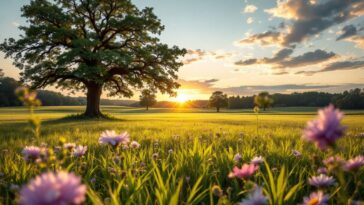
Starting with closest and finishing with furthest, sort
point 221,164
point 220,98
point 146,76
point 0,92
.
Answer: point 221,164 → point 146,76 → point 0,92 → point 220,98

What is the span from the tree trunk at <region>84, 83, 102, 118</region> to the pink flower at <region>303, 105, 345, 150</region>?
31278 millimetres

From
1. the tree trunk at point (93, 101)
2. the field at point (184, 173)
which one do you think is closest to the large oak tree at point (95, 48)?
the tree trunk at point (93, 101)

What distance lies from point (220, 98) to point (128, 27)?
255ft

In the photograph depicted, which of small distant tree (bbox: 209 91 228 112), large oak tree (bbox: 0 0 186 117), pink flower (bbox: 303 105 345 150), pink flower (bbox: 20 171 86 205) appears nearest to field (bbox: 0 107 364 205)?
pink flower (bbox: 303 105 345 150)

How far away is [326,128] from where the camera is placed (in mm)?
1218

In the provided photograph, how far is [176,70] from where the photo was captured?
30312mm

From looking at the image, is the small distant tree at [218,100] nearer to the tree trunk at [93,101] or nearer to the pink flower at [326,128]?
the tree trunk at [93,101]

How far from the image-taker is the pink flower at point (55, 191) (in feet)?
2.87

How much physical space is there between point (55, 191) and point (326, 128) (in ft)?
3.31

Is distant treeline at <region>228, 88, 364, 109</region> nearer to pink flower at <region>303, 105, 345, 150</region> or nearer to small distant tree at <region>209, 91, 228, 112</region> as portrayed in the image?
small distant tree at <region>209, 91, 228, 112</region>

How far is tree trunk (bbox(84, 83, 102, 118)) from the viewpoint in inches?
1232

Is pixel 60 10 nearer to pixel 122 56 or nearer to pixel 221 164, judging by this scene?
pixel 122 56

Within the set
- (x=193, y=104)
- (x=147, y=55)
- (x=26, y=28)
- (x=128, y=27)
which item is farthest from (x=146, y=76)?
(x=193, y=104)

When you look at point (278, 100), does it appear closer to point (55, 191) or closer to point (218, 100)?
point (218, 100)
